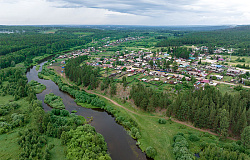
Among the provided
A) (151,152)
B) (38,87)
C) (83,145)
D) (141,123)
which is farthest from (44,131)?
(38,87)

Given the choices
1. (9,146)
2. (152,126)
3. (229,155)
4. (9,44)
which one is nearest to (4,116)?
(9,146)

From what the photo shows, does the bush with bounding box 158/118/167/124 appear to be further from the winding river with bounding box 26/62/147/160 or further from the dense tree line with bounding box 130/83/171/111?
the winding river with bounding box 26/62/147/160

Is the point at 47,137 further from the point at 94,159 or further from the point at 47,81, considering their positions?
the point at 47,81

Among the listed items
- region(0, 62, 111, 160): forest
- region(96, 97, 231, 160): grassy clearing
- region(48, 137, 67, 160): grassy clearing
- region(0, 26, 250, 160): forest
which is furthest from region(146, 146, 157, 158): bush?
region(48, 137, 67, 160): grassy clearing

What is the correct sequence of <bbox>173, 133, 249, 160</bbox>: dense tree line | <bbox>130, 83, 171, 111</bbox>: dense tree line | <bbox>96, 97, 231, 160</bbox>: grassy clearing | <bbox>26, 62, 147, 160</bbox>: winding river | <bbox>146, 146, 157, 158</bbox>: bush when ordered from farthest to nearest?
<bbox>130, 83, 171, 111</bbox>: dense tree line, <bbox>96, 97, 231, 160</bbox>: grassy clearing, <bbox>26, 62, 147, 160</bbox>: winding river, <bbox>146, 146, 157, 158</bbox>: bush, <bbox>173, 133, 249, 160</bbox>: dense tree line

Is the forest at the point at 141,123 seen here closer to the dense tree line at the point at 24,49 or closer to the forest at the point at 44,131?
the forest at the point at 44,131

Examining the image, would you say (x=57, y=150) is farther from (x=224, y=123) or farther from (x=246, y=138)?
(x=246, y=138)

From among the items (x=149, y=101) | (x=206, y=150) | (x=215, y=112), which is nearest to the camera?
(x=206, y=150)

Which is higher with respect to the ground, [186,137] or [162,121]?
[162,121]
